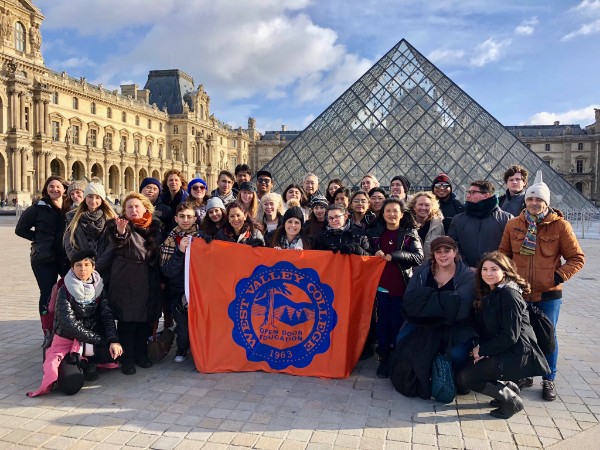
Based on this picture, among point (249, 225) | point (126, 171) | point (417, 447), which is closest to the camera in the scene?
point (417, 447)

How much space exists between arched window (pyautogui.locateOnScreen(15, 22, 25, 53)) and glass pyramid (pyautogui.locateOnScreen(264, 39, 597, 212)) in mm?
34093

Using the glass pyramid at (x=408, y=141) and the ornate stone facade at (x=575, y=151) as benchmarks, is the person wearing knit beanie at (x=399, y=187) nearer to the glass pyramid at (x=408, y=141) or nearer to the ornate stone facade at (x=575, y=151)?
the glass pyramid at (x=408, y=141)

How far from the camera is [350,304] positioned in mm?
4406

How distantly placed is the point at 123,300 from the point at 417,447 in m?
2.93

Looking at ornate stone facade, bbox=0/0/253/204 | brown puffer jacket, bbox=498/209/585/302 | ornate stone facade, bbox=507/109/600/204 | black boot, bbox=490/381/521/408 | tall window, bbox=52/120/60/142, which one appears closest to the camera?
black boot, bbox=490/381/521/408

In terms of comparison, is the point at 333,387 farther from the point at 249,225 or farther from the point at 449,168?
the point at 449,168

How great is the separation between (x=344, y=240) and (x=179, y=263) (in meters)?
1.64

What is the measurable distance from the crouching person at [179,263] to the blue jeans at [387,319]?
1969mm

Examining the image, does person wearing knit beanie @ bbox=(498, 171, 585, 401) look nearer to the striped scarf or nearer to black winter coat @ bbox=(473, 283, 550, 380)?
the striped scarf

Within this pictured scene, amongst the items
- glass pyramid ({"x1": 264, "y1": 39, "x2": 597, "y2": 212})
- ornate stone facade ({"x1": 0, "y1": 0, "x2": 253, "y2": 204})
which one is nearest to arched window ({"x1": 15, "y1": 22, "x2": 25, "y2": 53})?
ornate stone facade ({"x1": 0, "y1": 0, "x2": 253, "y2": 204})

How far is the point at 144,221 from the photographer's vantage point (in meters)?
4.58

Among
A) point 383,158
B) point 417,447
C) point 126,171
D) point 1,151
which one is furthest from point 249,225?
point 126,171

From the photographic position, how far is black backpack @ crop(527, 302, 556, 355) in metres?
3.89

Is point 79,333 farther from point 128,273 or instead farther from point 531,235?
point 531,235
